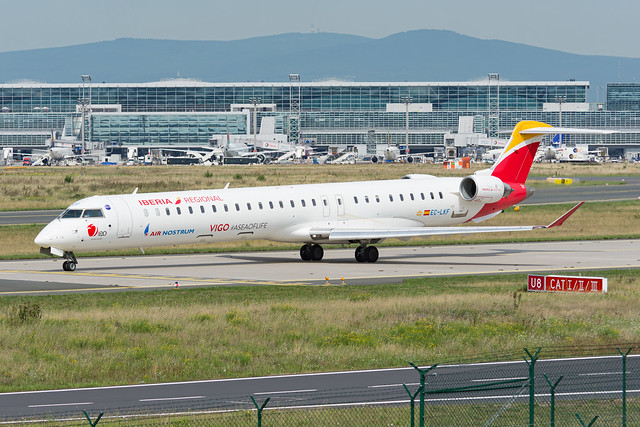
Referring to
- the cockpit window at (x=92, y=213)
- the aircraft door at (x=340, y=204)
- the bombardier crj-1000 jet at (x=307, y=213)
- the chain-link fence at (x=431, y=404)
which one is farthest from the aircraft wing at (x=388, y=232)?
the chain-link fence at (x=431, y=404)

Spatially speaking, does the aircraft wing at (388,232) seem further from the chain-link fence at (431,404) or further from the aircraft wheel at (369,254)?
the chain-link fence at (431,404)

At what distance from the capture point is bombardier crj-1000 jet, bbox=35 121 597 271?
4053 cm

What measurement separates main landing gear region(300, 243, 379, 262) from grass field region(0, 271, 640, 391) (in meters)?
10.6

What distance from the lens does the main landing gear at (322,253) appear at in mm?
45625

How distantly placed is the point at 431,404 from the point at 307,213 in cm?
2607

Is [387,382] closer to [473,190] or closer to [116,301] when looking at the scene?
[116,301]

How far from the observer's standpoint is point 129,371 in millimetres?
22828

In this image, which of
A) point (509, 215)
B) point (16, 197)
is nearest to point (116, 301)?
point (509, 215)

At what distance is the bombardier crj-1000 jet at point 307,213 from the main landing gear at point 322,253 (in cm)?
4

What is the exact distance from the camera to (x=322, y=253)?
152ft

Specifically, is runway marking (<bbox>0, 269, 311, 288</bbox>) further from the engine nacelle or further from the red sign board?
the engine nacelle

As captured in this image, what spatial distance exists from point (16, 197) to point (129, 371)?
64448 mm

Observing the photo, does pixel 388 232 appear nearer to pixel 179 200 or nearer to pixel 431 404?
pixel 179 200

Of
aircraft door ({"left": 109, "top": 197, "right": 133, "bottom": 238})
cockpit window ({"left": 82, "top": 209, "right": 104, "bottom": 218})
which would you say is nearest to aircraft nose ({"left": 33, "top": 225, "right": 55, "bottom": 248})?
cockpit window ({"left": 82, "top": 209, "right": 104, "bottom": 218})
